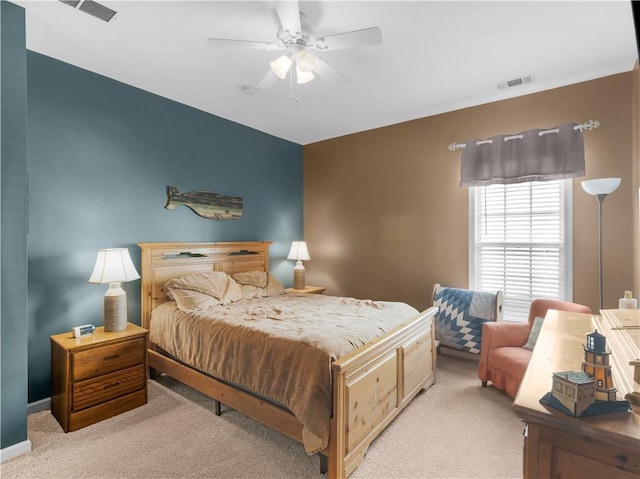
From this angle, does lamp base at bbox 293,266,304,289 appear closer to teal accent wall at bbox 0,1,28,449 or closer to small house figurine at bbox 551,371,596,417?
teal accent wall at bbox 0,1,28,449

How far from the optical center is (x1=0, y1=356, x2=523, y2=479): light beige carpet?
77.3 inches

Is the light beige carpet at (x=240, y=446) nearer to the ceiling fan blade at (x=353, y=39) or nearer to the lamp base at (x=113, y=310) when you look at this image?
the lamp base at (x=113, y=310)

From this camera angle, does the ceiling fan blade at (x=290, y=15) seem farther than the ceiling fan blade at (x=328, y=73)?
No

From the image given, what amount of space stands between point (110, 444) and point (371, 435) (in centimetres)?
178

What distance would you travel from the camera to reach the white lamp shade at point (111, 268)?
2.62 meters

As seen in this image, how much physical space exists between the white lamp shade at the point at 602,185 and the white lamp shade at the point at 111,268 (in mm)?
3886

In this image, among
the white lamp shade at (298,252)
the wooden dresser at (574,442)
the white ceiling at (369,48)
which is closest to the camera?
the wooden dresser at (574,442)

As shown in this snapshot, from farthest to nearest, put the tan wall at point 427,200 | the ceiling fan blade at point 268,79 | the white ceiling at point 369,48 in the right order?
the tan wall at point 427,200 → the ceiling fan blade at point 268,79 → the white ceiling at point 369,48

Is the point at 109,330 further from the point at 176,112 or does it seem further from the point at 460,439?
the point at 460,439

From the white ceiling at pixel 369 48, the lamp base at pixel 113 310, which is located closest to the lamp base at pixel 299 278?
the white ceiling at pixel 369 48

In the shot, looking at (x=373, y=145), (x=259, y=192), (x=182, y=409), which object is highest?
(x=373, y=145)

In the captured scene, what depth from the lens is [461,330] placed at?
3.50 metres

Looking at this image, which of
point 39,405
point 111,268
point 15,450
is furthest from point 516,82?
point 39,405

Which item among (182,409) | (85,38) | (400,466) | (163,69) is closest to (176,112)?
(163,69)
